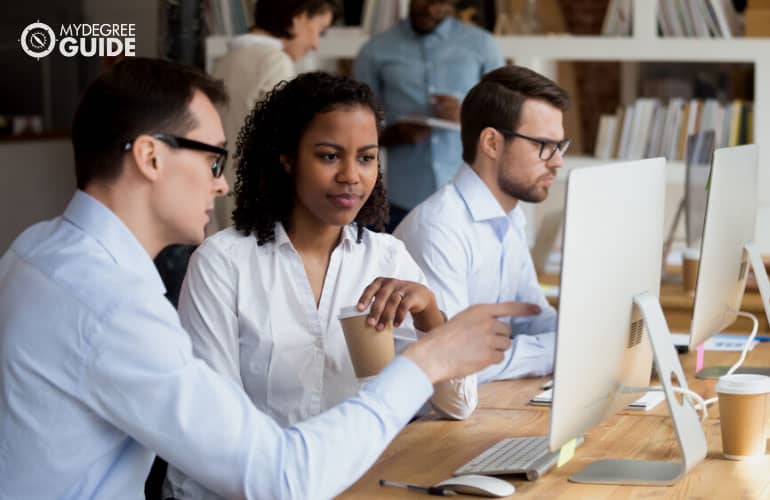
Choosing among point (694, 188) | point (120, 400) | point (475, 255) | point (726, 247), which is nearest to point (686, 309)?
point (694, 188)

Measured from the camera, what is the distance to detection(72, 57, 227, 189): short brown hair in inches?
60.3

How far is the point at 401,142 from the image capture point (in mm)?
4672

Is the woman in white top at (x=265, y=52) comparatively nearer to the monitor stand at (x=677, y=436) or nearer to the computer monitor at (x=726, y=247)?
the computer monitor at (x=726, y=247)

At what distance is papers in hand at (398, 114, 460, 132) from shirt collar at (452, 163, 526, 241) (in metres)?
1.63

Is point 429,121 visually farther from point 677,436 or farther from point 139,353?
point 139,353

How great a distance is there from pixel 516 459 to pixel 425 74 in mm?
3025

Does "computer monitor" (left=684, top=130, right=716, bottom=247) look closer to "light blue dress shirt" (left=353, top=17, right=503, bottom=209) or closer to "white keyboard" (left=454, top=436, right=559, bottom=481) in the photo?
"light blue dress shirt" (left=353, top=17, right=503, bottom=209)

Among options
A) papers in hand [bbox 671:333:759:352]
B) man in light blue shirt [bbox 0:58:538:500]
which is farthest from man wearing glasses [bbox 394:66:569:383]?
man in light blue shirt [bbox 0:58:538:500]

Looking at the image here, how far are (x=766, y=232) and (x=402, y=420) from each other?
315 centimetres

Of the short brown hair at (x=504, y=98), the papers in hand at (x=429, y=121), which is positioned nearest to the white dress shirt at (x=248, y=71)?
the papers in hand at (x=429, y=121)

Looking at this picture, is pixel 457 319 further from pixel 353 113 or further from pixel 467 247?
pixel 467 247

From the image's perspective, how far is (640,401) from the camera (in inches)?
88.4

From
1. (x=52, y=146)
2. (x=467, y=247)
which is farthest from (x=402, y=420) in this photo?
(x=52, y=146)

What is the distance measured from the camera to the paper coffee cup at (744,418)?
6.11ft
